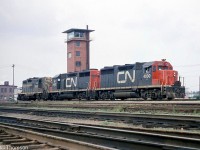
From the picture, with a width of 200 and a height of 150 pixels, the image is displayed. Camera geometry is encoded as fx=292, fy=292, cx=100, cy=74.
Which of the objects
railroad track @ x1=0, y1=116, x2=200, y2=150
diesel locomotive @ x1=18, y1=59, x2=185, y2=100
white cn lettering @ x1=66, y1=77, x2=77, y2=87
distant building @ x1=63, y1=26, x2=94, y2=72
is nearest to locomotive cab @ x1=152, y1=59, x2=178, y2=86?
→ diesel locomotive @ x1=18, y1=59, x2=185, y2=100

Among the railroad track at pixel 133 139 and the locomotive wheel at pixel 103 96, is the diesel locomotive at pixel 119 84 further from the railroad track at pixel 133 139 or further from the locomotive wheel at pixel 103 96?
the railroad track at pixel 133 139

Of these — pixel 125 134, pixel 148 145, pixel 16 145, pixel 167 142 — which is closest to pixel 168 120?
pixel 125 134

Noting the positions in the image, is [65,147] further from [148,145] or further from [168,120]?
[168,120]

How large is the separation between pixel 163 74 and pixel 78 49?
38.1 m

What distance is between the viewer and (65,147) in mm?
7008

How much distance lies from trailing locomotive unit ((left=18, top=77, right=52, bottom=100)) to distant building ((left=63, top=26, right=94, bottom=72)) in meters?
13.4

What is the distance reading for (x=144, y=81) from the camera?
28.0 metres

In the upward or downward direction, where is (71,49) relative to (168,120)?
upward

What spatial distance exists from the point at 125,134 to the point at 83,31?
194ft

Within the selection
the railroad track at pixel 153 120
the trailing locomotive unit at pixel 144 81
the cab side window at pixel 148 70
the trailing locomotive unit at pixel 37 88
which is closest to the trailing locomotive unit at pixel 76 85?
the trailing locomotive unit at pixel 37 88

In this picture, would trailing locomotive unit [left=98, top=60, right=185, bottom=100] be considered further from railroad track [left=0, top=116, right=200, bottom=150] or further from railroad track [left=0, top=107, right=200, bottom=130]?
railroad track [left=0, top=116, right=200, bottom=150]

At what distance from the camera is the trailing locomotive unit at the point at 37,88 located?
45125mm

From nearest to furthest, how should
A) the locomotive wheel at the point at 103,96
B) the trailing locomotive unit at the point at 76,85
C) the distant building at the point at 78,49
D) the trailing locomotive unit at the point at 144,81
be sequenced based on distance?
1. the trailing locomotive unit at the point at 144,81
2. the locomotive wheel at the point at 103,96
3. the trailing locomotive unit at the point at 76,85
4. the distant building at the point at 78,49

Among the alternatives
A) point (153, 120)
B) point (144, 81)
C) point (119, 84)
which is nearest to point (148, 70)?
point (144, 81)
